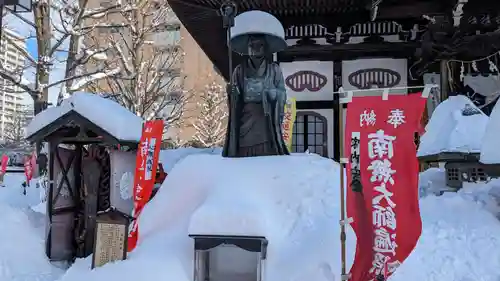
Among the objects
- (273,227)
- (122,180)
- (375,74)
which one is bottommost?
(273,227)

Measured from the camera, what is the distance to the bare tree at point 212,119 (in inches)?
1115

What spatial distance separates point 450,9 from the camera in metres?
9.75

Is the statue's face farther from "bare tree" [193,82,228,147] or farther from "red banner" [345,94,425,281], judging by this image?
"bare tree" [193,82,228,147]

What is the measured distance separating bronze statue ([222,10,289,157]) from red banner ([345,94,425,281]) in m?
2.90

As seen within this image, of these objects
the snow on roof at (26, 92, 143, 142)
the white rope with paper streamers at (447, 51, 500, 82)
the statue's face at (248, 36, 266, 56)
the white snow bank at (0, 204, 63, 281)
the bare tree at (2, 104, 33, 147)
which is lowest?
the white snow bank at (0, 204, 63, 281)

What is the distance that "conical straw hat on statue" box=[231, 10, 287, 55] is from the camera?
7.21 meters

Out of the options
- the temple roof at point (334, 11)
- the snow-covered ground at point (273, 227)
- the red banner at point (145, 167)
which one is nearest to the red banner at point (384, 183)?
the snow-covered ground at point (273, 227)

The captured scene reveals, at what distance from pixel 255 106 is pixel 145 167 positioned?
6.76 feet

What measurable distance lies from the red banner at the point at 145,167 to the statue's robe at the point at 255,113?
123 centimetres

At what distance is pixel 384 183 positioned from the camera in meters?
4.25

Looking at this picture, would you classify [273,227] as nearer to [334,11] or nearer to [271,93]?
[271,93]

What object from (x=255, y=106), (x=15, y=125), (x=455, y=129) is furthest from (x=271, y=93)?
(x=15, y=125)

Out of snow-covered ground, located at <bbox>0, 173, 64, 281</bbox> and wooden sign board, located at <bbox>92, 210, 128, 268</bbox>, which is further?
snow-covered ground, located at <bbox>0, 173, 64, 281</bbox>

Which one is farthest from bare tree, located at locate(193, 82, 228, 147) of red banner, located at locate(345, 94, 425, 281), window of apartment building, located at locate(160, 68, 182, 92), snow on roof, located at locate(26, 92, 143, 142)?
red banner, located at locate(345, 94, 425, 281)
